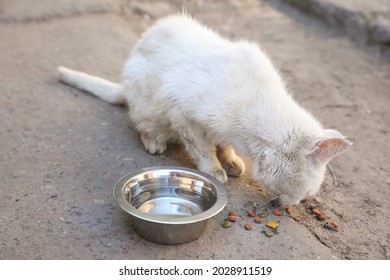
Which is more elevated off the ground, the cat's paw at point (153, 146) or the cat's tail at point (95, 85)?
the cat's paw at point (153, 146)

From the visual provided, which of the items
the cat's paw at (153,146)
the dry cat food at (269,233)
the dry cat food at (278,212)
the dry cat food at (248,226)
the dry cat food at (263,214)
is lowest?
the cat's paw at (153,146)

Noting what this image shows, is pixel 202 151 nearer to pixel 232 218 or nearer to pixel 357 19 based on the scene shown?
pixel 232 218

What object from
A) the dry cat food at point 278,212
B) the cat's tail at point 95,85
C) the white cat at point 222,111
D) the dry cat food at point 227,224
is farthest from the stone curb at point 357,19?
the dry cat food at point 227,224

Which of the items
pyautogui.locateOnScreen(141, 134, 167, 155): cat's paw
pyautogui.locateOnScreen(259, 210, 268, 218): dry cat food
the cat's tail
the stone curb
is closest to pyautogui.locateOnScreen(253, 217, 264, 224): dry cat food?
pyautogui.locateOnScreen(259, 210, 268, 218): dry cat food

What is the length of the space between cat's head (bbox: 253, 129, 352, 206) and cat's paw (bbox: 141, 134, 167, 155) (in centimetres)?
85

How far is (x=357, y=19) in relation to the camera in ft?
20.4

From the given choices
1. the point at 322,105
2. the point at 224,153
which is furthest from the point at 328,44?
the point at 224,153

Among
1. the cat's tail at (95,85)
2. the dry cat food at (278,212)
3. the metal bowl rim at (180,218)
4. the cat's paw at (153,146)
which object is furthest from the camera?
the cat's tail at (95,85)

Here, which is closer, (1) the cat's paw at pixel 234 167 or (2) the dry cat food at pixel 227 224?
(2) the dry cat food at pixel 227 224

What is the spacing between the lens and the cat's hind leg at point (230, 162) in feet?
12.2

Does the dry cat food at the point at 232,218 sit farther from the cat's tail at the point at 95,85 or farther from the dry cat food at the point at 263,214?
the cat's tail at the point at 95,85

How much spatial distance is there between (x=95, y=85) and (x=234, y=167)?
144 cm

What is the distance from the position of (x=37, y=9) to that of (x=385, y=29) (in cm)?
369

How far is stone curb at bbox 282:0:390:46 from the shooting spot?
19.4 feet
